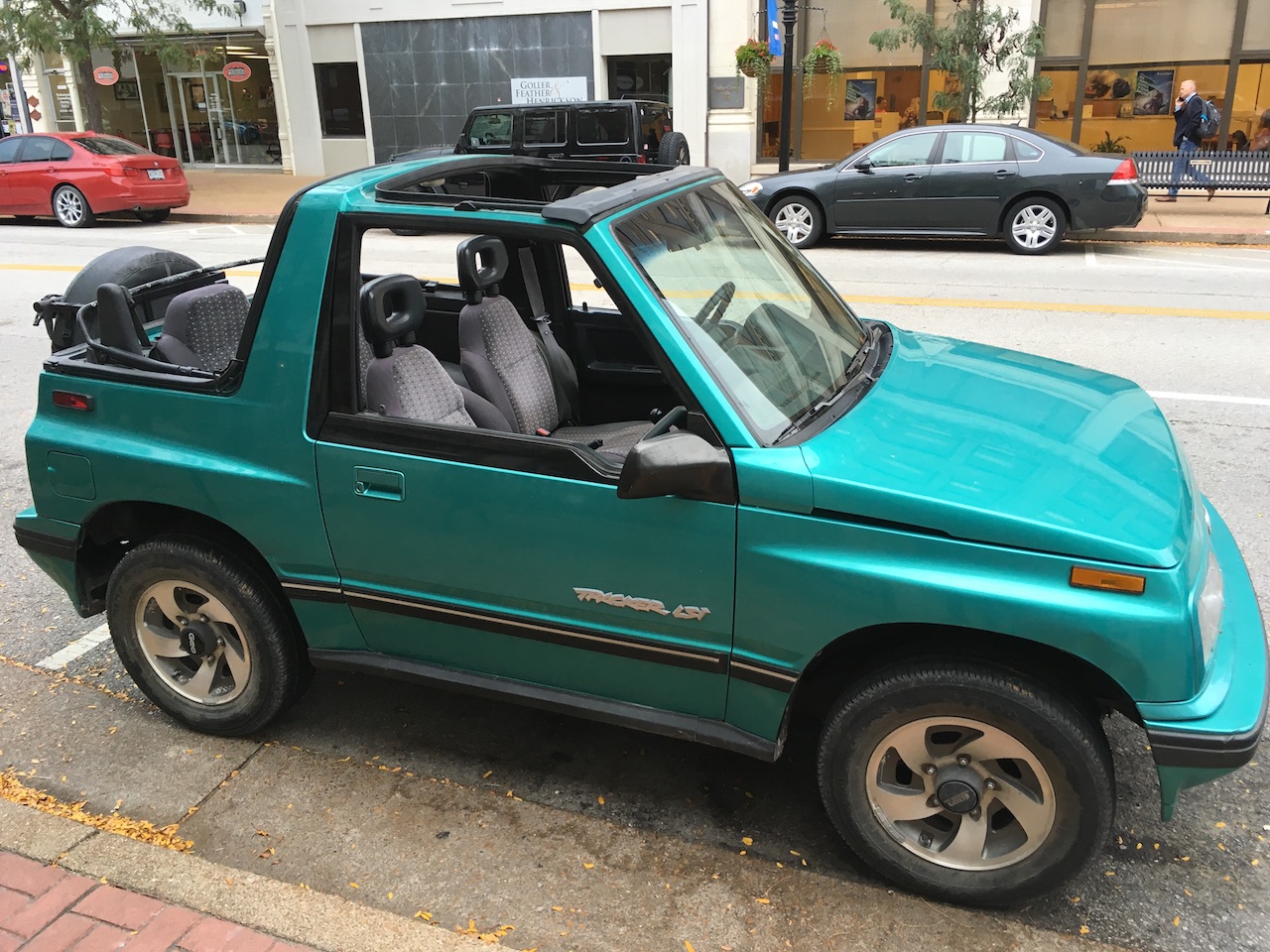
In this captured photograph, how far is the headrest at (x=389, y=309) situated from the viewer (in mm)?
3377

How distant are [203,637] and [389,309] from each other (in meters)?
1.27

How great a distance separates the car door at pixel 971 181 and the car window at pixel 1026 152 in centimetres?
8

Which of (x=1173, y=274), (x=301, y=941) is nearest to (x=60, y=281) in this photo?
(x=301, y=941)

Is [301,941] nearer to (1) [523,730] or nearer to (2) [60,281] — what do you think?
(1) [523,730]

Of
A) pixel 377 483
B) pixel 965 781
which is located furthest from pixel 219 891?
pixel 965 781

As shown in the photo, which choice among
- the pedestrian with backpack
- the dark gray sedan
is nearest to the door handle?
the dark gray sedan

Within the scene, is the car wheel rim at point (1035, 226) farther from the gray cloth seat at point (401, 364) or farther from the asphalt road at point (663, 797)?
the gray cloth seat at point (401, 364)

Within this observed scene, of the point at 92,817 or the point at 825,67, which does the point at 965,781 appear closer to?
the point at 92,817

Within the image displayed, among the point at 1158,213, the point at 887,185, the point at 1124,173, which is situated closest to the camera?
the point at 1124,173

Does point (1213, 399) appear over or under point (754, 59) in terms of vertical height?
under

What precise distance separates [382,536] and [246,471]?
50cm

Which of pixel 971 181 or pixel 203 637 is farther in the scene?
pixel 971 181

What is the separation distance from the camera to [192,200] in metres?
21.8

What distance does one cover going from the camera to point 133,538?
3.81 m
